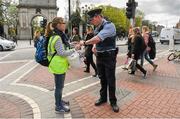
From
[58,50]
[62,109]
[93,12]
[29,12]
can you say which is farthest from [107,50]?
[29,12]

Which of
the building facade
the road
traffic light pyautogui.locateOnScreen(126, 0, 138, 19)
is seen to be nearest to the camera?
the road

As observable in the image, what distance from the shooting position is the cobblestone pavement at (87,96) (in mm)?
5590

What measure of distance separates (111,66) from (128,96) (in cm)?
148

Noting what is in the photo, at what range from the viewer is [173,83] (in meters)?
8.41

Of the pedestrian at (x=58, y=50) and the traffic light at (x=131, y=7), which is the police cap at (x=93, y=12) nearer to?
the pedestrian at (x=58, y=50)

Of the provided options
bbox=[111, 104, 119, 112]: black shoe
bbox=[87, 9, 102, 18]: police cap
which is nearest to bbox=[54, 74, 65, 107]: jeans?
bbox=[111, 104, 119, 112]: black shoe

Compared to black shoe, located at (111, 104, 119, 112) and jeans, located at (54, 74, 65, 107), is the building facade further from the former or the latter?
black shoe, located at (111, 104, 119, 112)

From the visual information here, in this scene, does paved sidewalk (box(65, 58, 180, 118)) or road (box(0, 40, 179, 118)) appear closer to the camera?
paved sidewalk (box(65, 58, 180, 118))

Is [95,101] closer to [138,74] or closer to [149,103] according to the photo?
[149,103]

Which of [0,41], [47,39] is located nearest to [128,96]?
[47,39]

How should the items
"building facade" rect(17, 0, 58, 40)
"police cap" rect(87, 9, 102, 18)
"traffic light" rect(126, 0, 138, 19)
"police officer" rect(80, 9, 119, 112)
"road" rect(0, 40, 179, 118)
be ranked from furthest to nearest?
1. "building facade" rect(17, 0, 58, 40)
2. "traffic light" rect(126, 0, 138, 19)
3. "road" rect(0, 40, 179, 118)
4. "police cap" rect(87, 9, 102, 18)
5. "police officer" rect(80, 9, 119, 112)

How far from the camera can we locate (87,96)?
671cm

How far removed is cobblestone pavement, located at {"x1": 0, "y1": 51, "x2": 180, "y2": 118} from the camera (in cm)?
559

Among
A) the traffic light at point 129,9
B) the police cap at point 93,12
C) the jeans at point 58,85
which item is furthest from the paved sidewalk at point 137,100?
the traffic light at point 129,9
